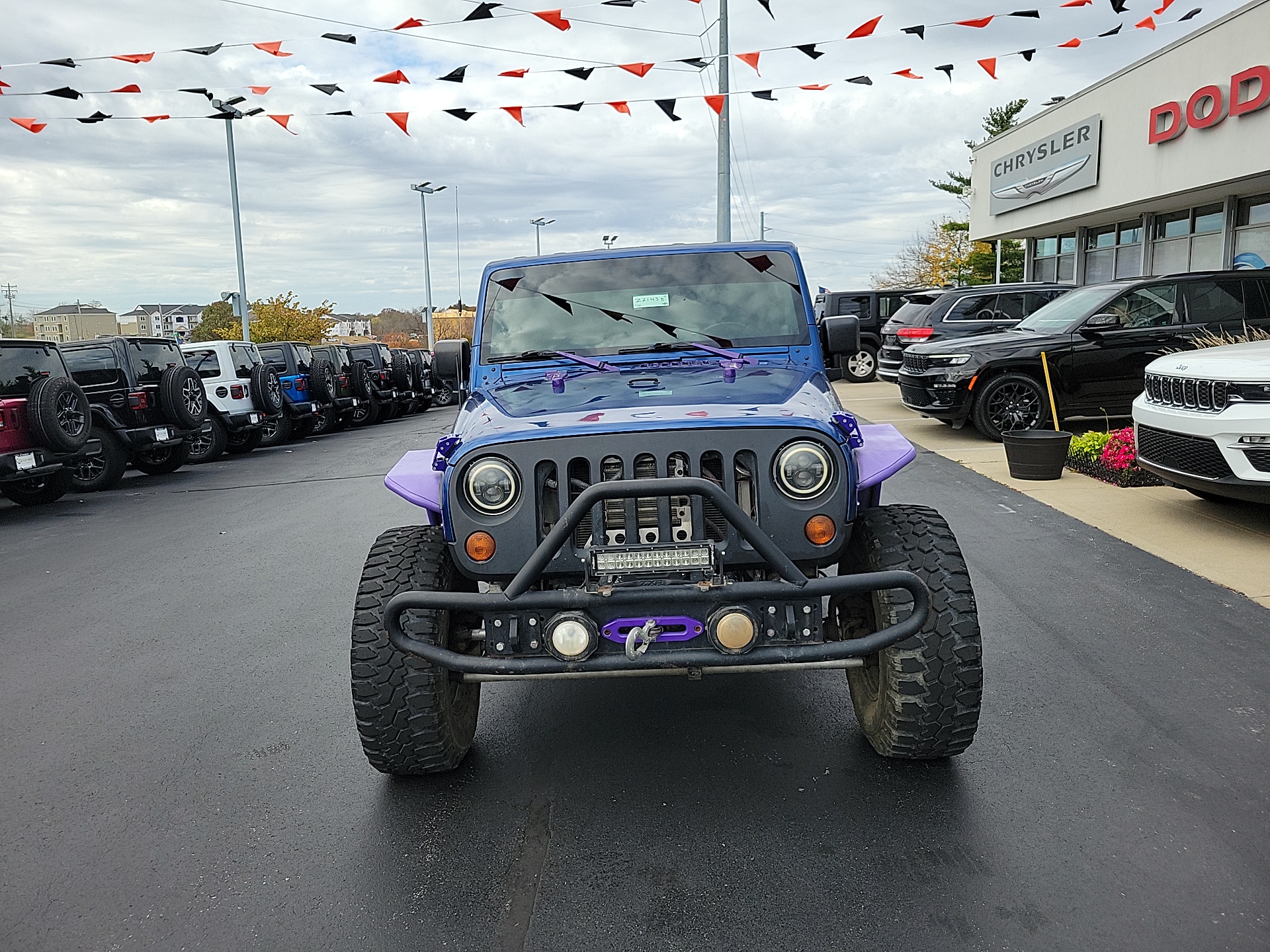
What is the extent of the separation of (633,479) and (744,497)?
46 cm

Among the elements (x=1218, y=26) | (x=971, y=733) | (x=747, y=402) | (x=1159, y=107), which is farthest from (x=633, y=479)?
(x=1159, y=107)

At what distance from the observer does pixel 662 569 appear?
308cm

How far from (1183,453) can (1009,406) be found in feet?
17.2

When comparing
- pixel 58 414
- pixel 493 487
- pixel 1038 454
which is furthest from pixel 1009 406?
pixel 58 414

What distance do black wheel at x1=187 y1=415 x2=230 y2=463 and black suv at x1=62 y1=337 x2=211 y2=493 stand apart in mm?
1953

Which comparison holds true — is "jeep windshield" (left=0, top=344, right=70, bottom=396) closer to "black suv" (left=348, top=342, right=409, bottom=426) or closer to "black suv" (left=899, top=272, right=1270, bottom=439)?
"black suv" (left=899, top=272, right=1270, bottom=439)

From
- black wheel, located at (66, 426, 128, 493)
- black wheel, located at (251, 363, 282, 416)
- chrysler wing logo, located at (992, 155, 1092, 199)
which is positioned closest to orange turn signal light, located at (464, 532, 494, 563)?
black wheel, located at (66, 426, 128, 493)

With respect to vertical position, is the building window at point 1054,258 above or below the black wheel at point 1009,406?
above

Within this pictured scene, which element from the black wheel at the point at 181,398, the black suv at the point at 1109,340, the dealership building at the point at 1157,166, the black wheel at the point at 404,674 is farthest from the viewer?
the dealership building at the point at 1157,166

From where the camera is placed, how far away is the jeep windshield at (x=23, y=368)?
10.5 m

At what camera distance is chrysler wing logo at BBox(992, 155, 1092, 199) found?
74.1 ft

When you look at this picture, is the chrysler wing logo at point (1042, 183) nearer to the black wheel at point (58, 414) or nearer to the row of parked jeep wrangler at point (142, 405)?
the row of parked jeep wrangler at point (142, 405)

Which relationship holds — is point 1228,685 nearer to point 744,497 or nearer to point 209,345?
point 744,497

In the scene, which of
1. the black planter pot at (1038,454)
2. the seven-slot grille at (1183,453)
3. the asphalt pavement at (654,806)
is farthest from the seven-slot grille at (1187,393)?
the black planter pot at (1038,454)
